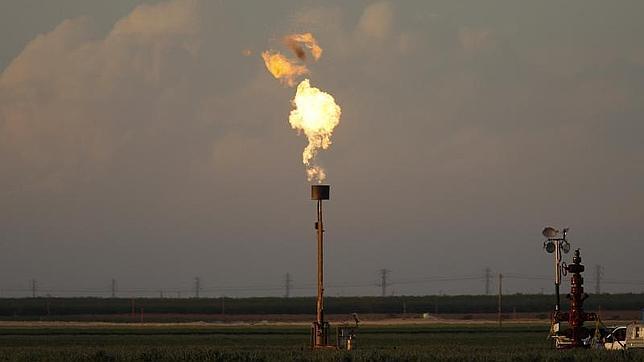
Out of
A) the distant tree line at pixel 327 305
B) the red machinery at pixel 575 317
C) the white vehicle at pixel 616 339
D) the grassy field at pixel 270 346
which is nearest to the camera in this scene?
the grassy field at pixel 270 346

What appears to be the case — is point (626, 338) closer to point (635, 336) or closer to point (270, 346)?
point (635, 336)

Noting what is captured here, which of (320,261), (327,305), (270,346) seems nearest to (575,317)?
(320,261)

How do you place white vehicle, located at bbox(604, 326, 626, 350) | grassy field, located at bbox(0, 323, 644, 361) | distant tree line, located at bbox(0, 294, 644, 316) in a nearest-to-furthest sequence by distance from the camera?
grassy field, located at bbox(0, 323, 644, 361) → white vehicle, located at bbox(604, 326, 626, 350) → distant tree line, located at bbox(0, 294, 644, 316)

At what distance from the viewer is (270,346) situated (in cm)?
8269

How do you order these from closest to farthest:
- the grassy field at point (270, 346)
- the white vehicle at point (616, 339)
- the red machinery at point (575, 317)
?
the grassy field at point (270, 346) → the red machinery at point (575, 317) → the white vehicle at point (616, 339)

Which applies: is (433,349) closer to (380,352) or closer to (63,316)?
(380,352)

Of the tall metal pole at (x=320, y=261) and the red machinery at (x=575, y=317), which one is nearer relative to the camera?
the red machinery at (x=575, y=317)

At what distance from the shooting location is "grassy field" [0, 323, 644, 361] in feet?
216

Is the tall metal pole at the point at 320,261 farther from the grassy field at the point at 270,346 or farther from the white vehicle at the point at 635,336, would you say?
the white vehicle at the point at 635,336

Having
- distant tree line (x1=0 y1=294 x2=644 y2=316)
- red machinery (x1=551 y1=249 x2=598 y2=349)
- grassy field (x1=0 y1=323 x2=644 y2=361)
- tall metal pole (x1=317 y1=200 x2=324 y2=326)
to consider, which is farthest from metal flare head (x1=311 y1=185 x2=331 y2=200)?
distant tree line (x1=0 y1=294 x2=644 y2=316)

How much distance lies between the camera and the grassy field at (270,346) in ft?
216

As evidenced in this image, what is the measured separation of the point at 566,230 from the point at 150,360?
20.0 meters

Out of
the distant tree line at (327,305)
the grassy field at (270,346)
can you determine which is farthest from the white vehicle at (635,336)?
the distant tree line at (327,305)

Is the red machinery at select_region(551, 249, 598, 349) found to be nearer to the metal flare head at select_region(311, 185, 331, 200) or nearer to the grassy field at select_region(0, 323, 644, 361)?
the grassy field at select_region(0, 323, 644, 361)
